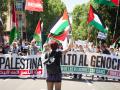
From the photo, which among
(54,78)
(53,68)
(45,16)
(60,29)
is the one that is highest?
(45,16)

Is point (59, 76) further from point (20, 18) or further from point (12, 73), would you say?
point (20, 18)

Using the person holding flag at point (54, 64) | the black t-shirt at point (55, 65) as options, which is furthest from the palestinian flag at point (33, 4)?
the black t-shirt at point (55, 65)

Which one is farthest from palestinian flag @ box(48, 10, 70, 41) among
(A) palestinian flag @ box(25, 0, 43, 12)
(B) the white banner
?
(A) palestinian flag @ box(25, 0, 43, 12)

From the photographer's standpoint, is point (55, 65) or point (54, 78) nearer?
point (54, 78)

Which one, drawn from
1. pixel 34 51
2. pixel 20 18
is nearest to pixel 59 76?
pixel 34 51

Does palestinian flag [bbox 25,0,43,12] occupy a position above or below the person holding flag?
above

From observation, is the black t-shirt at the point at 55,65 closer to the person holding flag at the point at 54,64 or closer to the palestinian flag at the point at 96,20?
the person holding flag at the point at 54,64

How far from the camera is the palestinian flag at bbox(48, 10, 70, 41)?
23938 mm

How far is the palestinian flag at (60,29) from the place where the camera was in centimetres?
2394

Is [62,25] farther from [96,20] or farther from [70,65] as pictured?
[96,20]

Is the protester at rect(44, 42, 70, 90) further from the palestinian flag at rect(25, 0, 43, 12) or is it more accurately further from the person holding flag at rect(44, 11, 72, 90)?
the palestinian flag at rect(25, 0, 43, 12)

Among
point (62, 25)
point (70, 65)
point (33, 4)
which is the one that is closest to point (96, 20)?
point (70, 65)

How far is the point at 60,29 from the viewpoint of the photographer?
81.8 feet

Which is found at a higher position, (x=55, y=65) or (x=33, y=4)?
(x=33, y=4)
